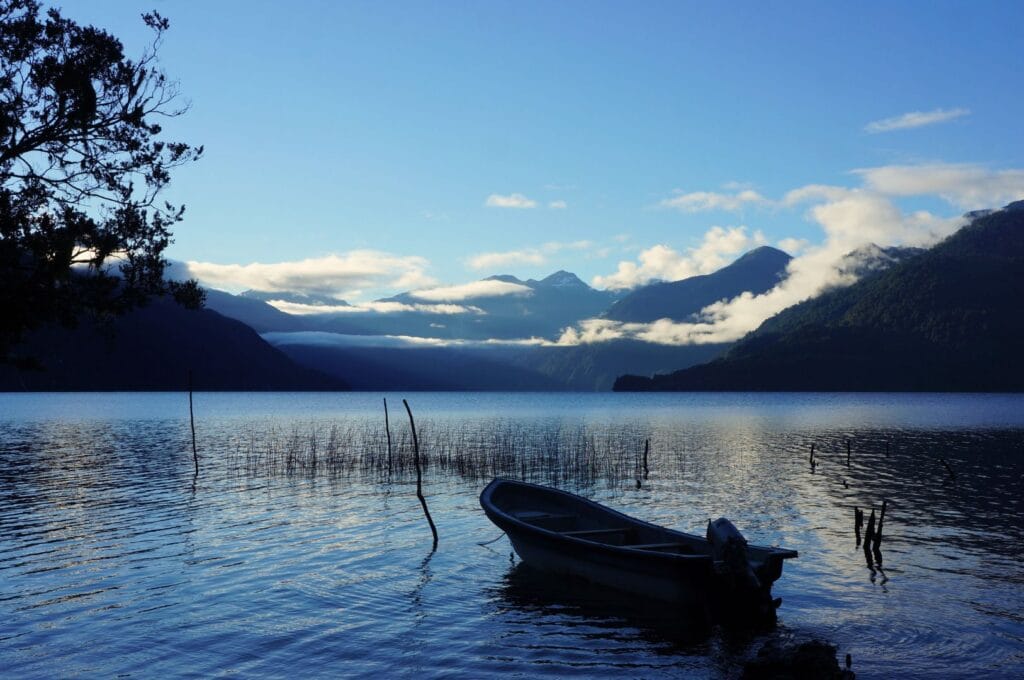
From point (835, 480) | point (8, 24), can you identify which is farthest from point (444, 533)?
point (835, 480)

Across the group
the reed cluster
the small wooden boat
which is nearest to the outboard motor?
the small wooden boat

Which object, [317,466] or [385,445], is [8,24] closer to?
[317,466]

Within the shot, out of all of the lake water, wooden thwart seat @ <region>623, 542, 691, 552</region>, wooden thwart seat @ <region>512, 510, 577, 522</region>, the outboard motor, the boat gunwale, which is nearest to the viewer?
the lake water

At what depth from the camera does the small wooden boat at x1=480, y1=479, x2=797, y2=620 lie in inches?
664

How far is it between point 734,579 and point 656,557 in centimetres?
177

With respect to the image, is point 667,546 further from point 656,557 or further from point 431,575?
point 431,575

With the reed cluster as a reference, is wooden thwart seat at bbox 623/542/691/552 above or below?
above

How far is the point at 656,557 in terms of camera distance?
17.7 metres

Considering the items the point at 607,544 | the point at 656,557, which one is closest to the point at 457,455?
the point at 607,544

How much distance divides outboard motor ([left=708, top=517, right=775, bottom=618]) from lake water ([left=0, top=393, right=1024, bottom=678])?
0.68 meters

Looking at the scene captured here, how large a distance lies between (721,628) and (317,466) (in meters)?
35.9

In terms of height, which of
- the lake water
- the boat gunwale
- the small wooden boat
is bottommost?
the lake water

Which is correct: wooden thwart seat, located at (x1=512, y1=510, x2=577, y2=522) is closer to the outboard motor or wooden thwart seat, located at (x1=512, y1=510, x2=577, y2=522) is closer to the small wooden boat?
the small wooden boat

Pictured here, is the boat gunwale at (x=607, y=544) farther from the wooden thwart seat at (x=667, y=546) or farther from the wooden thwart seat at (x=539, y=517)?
the wooden thwart seat at (x=539, y=517)
